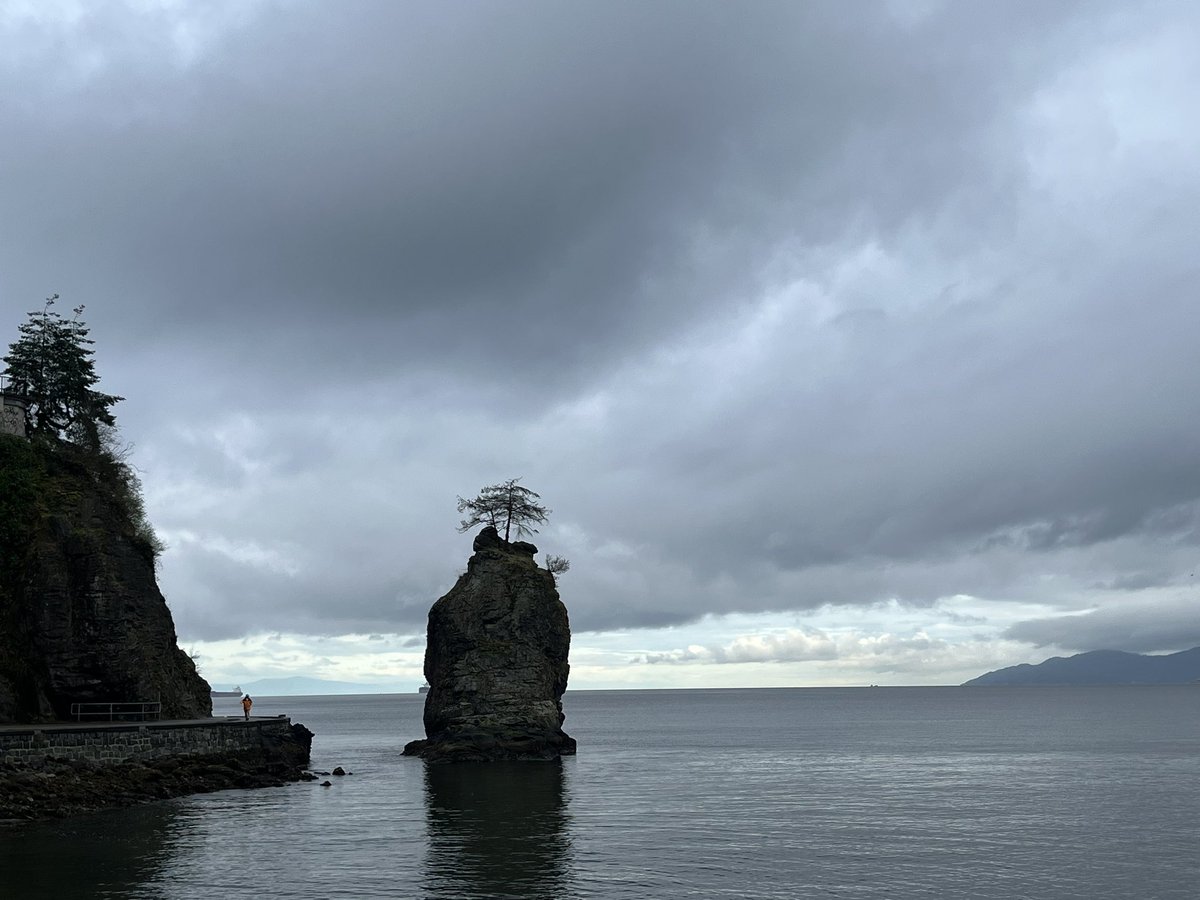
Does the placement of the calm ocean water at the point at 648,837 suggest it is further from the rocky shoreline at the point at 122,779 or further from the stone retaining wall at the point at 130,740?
the stone retaining wall at the point at 130,740

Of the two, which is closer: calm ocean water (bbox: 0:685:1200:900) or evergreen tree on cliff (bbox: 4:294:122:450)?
calm ocean water (bbox: 0:685:1200:900)

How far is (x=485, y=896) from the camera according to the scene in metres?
38.0

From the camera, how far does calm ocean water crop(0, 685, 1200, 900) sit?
39938mm

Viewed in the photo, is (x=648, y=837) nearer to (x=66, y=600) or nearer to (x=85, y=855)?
(x=85, y=855)

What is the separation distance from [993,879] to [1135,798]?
33612mm

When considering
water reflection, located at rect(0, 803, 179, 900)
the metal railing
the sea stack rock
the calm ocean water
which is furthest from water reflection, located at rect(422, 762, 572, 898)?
the metal railing

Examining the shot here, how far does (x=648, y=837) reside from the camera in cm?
5144

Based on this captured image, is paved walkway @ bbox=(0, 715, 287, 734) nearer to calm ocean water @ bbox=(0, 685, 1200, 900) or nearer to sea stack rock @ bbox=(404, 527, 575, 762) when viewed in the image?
calm ocean water @ bbox=(0, 685, 1200, 900)

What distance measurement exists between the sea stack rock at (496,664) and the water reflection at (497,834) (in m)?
10.7

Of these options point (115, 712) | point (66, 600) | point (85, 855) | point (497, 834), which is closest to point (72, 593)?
point (66, 600)

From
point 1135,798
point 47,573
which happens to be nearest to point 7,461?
point 47,573

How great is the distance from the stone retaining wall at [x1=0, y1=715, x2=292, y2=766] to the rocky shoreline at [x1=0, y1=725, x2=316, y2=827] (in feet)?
1.51

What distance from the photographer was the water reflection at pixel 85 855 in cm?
3762

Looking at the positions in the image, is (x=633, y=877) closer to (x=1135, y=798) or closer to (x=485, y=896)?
(x=485, y=896)
